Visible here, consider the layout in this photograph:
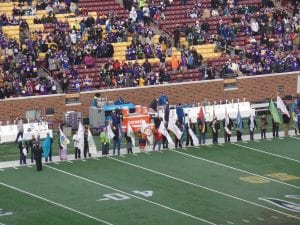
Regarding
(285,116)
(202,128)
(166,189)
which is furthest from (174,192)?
(285,116)

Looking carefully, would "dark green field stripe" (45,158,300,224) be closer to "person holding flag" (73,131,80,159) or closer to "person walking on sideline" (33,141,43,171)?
"person holding flag" (73,131,80,159)

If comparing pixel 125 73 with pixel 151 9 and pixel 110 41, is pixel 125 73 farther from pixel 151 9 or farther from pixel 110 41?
pixel 151 9

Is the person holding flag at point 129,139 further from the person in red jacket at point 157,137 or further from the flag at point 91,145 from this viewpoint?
the flag at point 91,145

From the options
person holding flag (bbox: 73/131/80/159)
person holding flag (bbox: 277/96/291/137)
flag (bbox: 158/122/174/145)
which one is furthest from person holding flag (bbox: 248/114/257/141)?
person holding flag (bbox: 73/131/80/159)

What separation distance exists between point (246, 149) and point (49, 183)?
9.55m

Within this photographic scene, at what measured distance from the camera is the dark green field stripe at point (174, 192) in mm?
41812

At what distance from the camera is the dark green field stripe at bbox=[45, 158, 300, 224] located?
4181 centimetres

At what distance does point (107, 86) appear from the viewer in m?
59.4

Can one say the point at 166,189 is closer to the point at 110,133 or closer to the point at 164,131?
the point at 110,133

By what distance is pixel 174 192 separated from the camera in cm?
4469

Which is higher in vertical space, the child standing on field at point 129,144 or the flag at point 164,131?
the flag at point 164,131

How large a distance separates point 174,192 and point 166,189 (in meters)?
0.54

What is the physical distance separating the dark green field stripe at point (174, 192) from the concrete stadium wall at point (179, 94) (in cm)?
775

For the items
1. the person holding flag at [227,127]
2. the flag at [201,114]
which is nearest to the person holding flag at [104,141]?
the flag at [201,114]
